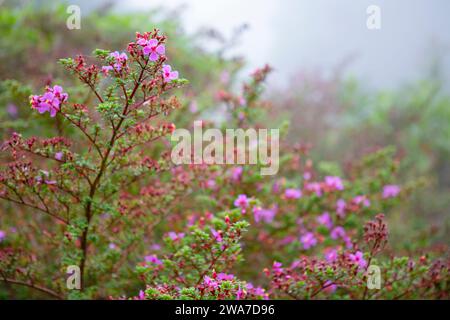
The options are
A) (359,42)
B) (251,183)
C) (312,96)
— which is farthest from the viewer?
(359,42)

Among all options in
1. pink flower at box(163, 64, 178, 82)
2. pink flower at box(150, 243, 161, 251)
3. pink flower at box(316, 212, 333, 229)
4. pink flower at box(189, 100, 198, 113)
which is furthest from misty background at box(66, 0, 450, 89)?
pink flower at box(163, 64, 178, 82)

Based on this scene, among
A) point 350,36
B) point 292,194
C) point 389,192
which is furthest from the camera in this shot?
point 350,36

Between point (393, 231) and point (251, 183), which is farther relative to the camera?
point (393, 231)

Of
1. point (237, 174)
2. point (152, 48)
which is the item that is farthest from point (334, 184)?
point (152, 48)

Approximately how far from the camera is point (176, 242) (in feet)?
7.38

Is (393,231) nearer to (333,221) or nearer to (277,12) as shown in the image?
(333,221)

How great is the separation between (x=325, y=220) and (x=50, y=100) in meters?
1.82

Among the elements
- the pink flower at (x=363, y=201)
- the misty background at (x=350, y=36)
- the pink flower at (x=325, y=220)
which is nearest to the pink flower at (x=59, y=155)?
the pink flower at (x=325, y=220)

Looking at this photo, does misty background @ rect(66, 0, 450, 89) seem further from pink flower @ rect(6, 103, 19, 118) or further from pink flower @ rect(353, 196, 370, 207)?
pink flower @ rect(353, 196, 370, 207)

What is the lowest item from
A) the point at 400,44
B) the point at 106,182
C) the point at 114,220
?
the point at 114,220

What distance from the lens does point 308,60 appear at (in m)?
9.41

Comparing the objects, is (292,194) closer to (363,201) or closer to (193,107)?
(363,201)
